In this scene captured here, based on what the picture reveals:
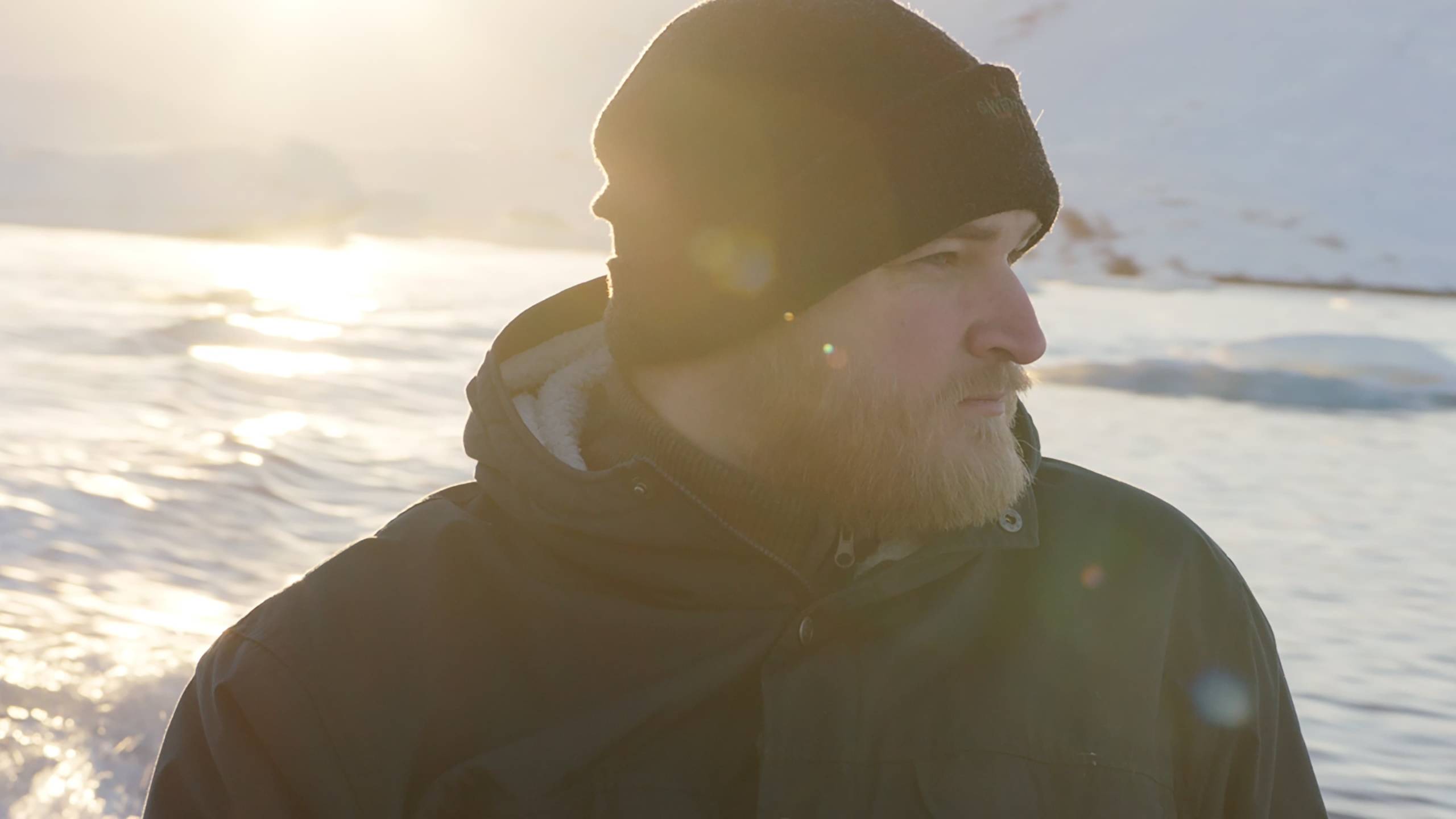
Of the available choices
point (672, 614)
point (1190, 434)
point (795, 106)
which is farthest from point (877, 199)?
point (1190, 434)

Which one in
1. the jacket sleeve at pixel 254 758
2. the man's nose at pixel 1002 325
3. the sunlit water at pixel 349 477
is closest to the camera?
the jacket sleeve at pixel 254 758

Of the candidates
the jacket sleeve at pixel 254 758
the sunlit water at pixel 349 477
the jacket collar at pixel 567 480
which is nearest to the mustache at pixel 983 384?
the jacket collar at pixel 567 480

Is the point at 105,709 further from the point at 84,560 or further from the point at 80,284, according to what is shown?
the point at 80,284

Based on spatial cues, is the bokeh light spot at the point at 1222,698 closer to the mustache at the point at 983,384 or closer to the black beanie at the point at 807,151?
the mustache at the point at 983,384

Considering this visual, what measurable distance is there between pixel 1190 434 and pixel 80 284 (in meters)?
10.6

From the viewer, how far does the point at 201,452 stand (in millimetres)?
5816

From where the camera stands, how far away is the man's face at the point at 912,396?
1.43 meters

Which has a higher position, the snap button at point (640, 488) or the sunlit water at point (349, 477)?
the snap button at point (640, 488)

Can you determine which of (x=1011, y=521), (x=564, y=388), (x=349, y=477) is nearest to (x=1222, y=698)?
(x=1011, y=521)

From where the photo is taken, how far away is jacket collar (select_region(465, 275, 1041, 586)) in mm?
1424

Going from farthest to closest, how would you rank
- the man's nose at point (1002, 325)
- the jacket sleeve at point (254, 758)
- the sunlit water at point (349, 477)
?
the sunlit water at point (349, 477)
the man's nose at point (1002, 325)
the jacket sleeve at point (254, 758)

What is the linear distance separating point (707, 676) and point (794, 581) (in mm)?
133

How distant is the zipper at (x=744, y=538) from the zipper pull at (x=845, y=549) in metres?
0.04

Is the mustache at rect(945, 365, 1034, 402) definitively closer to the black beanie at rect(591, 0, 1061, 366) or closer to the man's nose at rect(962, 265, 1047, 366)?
the man's nose at rect(962, 265, 1047, 366)
